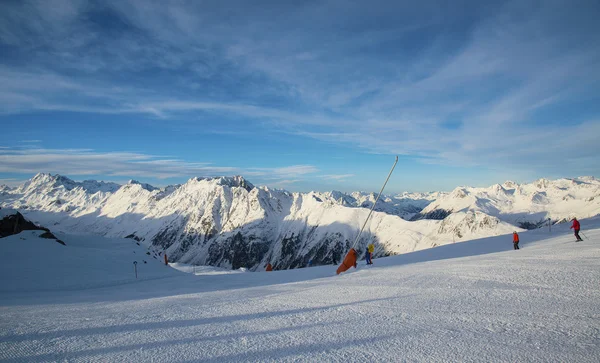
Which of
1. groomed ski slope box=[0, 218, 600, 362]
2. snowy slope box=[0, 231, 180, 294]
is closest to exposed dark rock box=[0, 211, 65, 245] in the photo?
snowy slope box=[0, 231, 180, 294]

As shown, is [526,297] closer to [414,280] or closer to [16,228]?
[414,280]

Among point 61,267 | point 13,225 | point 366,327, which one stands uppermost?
point 366,327

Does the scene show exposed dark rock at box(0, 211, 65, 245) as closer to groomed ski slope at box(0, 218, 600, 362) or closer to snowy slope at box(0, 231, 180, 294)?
snowy slope at box(0, 231, 180, 294)

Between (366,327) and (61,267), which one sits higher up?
(366,327)

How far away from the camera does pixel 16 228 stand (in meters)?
42.3

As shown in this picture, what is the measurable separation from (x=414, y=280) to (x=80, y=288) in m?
25.9

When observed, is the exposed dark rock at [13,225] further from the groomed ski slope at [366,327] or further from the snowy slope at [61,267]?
the groomed ski slope at [366,327]

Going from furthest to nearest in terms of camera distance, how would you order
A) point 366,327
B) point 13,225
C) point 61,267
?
point 13,225, point 61,267, point 366,327

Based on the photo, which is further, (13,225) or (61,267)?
(13,225)

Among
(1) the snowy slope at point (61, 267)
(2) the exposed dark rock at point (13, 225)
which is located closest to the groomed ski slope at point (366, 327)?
(1) the snowy slope at point (61, 267)

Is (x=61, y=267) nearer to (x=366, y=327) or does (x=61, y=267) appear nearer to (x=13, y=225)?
(x=13, y=225)

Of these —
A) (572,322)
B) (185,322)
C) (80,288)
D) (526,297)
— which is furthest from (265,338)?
(80,288)

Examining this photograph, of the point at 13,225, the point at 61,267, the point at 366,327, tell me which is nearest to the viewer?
the point at 366,327

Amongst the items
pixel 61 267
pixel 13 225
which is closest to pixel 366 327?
pixel 61 267
